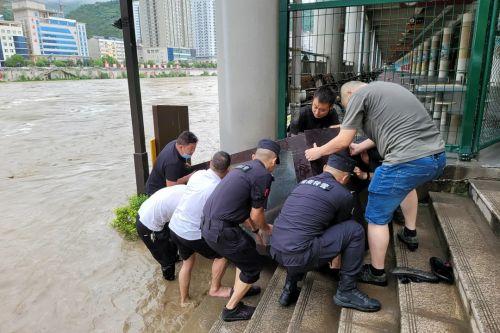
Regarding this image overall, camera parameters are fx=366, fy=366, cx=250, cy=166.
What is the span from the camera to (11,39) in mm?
105188

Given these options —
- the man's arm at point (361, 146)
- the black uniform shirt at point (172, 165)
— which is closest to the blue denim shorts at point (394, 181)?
the man's arm at point (361, 146)

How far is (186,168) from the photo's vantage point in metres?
4.25

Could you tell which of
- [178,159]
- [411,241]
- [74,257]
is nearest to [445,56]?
[411,241]

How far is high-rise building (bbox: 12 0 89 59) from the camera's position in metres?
123

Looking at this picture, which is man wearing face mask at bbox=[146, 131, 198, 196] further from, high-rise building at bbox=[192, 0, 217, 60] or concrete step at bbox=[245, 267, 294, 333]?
high-rise building at bbox=[192, 0, 217, 60]

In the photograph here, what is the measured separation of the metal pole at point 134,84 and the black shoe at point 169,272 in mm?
1726

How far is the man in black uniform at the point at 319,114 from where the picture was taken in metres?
3.91

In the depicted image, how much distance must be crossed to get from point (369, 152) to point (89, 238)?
4.07 metres

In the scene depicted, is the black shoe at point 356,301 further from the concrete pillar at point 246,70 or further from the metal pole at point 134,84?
the metal pole at point 134,84

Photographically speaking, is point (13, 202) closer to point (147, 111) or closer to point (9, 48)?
point (147, 111)

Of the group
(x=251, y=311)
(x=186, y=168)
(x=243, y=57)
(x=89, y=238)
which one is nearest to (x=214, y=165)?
(x=186, y=168)

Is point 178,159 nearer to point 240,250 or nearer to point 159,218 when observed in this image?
point 159,218

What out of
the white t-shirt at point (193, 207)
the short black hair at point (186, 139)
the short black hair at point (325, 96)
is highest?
the short black hair at point (325, 96)

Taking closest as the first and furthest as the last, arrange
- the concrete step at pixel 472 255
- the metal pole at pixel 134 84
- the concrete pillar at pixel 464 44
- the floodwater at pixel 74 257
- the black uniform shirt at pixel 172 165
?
the concrete step at pixel 472 255, the floodwater at pixel 74 257, the black uniform shirt at pixel 172 165, the metal pole at pixel 134 84, the concrete pillar at pixel 464 44
